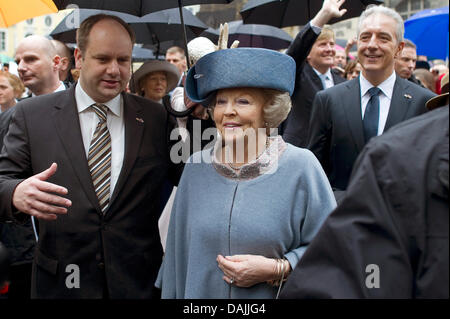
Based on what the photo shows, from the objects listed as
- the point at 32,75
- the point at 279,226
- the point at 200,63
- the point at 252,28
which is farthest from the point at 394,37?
the point at 252,28

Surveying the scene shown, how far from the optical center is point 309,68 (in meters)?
5.30

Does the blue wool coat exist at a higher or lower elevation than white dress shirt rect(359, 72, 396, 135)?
lower

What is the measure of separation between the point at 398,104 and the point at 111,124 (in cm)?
195

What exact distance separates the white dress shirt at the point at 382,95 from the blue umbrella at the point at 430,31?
5.89 metres

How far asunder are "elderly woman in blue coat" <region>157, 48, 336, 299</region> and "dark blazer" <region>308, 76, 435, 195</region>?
1.07 meters

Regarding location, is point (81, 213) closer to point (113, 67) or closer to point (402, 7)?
point (113, 67)

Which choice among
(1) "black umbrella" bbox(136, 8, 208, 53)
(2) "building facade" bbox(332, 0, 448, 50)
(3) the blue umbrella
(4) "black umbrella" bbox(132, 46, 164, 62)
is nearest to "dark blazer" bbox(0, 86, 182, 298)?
(1) "black umbrella" bbox(136, 8, 208, 53)

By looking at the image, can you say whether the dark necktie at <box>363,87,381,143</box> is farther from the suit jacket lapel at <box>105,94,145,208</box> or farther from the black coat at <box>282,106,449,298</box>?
the black coat at <box>282,106,449,298</box>

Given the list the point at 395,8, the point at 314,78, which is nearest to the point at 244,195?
the point at 314,78

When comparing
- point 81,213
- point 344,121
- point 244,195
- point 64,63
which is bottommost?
point 81,213

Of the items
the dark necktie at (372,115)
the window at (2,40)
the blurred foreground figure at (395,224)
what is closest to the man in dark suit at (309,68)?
the dark necktie at (372,115)

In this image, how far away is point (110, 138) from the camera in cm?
333

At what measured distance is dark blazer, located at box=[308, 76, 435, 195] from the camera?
3.92m

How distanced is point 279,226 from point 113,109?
129 centimetres
